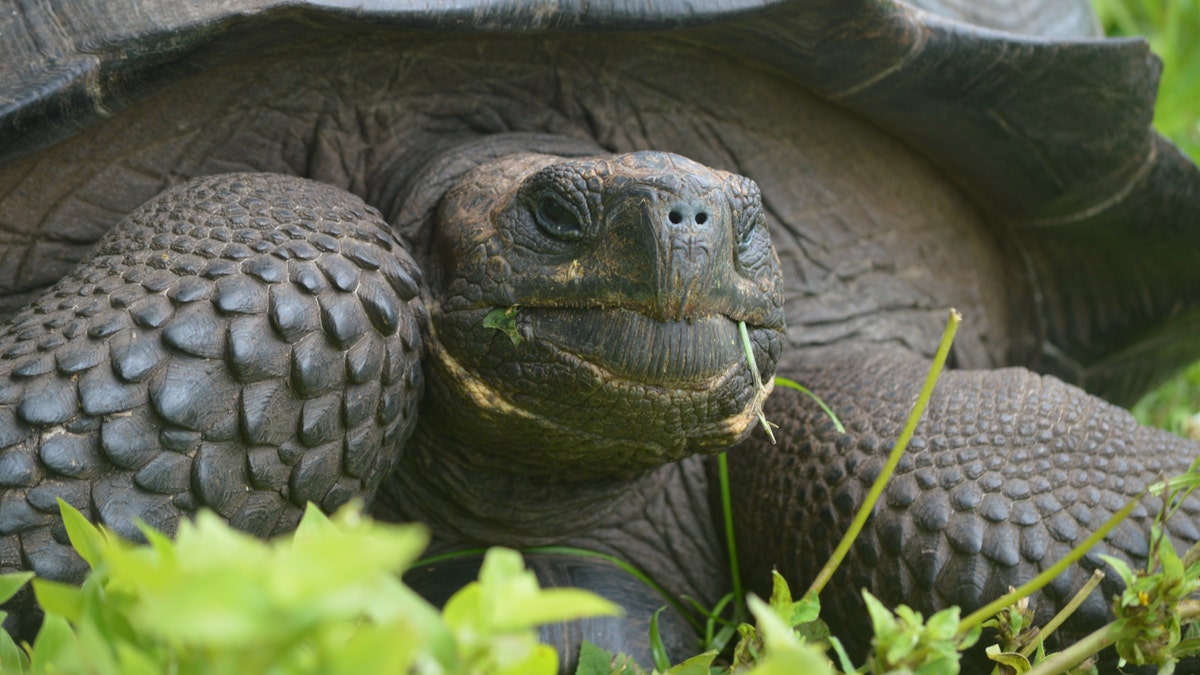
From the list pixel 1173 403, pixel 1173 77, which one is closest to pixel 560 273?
pixel 1173 403

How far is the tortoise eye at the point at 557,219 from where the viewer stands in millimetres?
1745

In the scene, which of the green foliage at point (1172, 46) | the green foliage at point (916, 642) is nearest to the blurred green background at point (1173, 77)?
the green foliage at point (1172, 46)

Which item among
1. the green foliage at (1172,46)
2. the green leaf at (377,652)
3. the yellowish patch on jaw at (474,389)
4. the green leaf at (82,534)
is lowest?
the green foliage at (1172,46)

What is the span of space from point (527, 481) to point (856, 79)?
124 cm

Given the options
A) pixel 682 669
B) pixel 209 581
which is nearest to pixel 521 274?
pixel 682 669

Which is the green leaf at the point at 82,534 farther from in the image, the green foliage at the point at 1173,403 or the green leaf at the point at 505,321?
the green foliage at the point at 1173,403

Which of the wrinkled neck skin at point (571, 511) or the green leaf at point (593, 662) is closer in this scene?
the green leaf at point (593, 662)

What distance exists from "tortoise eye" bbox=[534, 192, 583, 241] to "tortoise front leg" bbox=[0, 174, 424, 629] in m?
0.26

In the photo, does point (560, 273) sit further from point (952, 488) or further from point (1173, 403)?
point (1173, 403)

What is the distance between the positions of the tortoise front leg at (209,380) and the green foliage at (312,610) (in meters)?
0.60

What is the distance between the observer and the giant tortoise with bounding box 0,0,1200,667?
1631 millimetres

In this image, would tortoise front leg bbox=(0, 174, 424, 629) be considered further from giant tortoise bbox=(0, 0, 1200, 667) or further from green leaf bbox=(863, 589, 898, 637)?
green leaf bbox=(863, 589, 898, 637)

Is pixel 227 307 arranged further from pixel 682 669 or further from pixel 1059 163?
pixel 1059 163

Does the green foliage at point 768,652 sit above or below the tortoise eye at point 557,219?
below
